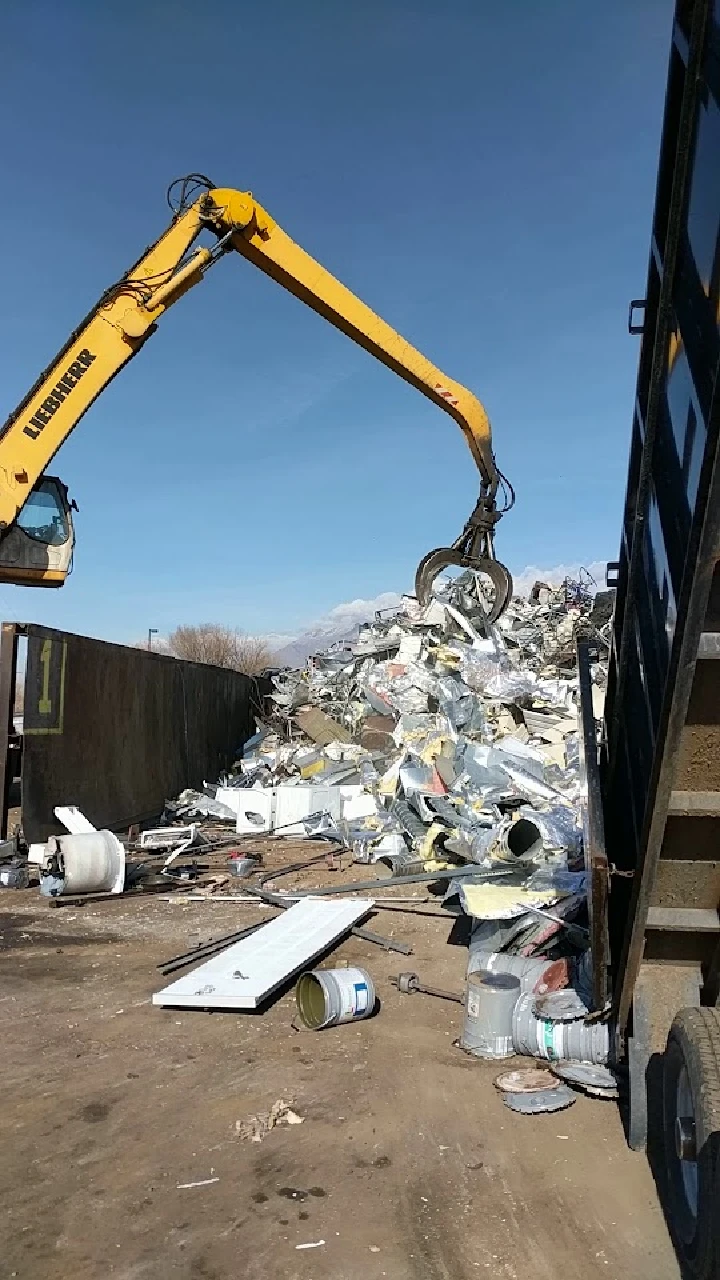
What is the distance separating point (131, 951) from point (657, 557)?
14.1 feet

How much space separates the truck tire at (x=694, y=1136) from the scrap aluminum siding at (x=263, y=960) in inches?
89.1

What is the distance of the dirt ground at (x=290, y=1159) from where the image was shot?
102 inches

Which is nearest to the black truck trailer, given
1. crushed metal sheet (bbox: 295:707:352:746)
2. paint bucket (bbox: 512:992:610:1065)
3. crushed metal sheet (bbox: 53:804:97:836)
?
paint bucket (bbox: 512:992:610:1065)

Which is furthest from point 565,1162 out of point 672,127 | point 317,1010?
point 672,127

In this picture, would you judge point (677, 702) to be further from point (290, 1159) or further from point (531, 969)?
point (531, 969)

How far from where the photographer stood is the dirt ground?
8.52 ft

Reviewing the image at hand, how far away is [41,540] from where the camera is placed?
7.98 meters

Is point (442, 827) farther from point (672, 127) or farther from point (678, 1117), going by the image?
point (672, 127)

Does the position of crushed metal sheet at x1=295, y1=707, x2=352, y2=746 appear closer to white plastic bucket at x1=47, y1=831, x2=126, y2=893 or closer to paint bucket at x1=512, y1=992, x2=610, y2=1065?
white plastic bucket at x1=47, y1=831, x2=126, y2=893

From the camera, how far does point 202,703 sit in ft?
44.5

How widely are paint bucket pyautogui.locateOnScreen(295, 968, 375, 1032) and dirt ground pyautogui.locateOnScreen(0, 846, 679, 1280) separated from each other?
0.08 metres

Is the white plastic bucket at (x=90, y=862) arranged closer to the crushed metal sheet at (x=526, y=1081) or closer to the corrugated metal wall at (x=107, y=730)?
the corrugated metal wall at (x=107, y=730)

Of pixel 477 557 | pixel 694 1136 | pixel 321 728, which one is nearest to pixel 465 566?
pixel 477 557

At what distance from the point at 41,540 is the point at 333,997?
17.2 feet
